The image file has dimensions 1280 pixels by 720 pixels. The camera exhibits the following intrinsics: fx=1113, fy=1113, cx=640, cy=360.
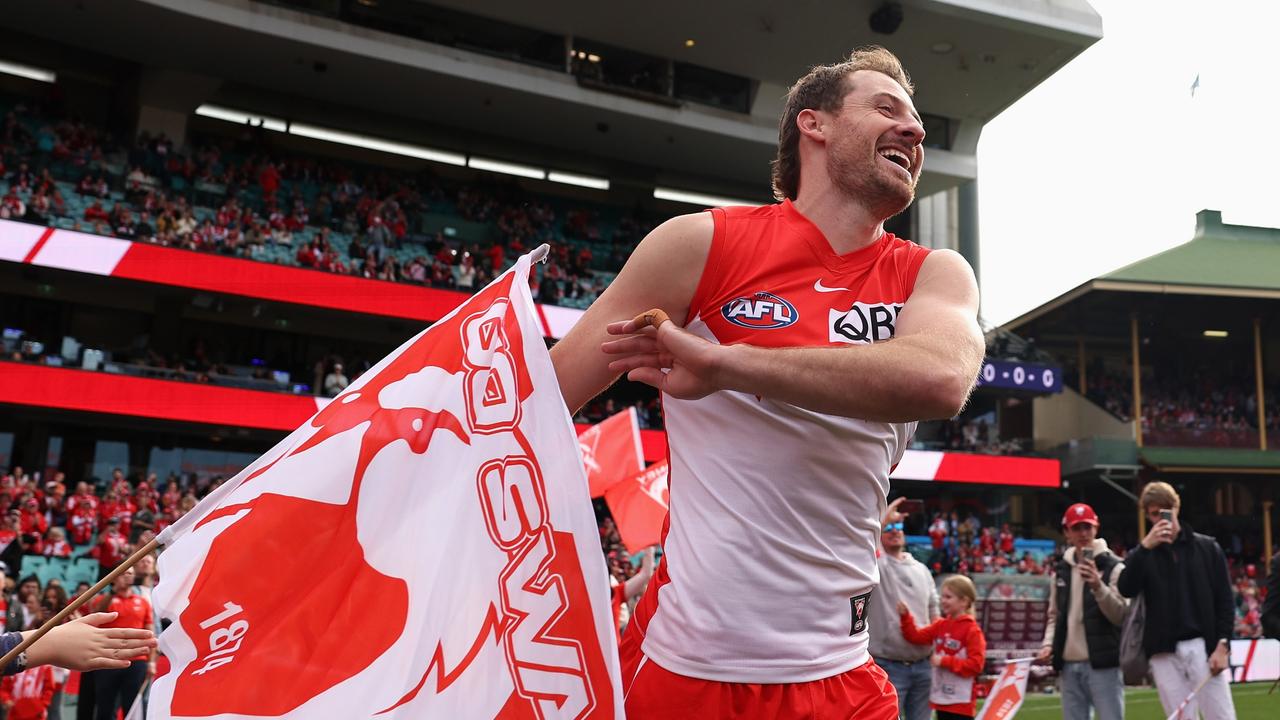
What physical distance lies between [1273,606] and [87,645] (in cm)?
668

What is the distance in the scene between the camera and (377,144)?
32250mm

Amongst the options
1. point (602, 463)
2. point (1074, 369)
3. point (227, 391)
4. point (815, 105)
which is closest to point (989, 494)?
point (1074, 369)

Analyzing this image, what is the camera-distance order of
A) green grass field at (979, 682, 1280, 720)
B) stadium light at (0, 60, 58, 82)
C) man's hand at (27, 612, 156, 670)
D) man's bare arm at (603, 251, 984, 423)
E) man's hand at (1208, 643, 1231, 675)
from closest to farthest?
man's bare arm at (603, 251, 984, 423) < man's hand at (27, 612, 156, 670) < man's hand at (1208, 643, 1231, 675) < green grass field at (979, 682, 1280, 720) < stadium light at (0, 60, 58, 82)

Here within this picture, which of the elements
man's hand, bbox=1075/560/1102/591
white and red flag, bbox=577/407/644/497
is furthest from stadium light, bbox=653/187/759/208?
man's hand, bbox=1075/560/1102/591

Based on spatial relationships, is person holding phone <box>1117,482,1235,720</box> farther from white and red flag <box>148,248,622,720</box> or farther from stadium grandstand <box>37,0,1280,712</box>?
stadium grandstand <box>37,0,1280,712</box>

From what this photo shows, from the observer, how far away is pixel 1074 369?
4206cm

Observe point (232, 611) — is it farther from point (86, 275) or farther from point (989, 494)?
point (989, 494)

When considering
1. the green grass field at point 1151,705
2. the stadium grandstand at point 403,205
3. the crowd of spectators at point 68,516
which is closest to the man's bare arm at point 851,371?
the green grass field at point 1151,705

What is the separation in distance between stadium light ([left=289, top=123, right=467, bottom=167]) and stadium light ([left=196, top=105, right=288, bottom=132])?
529mm

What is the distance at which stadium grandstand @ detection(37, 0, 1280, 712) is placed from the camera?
2452cm

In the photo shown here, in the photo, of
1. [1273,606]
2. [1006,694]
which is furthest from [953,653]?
[1273,606]

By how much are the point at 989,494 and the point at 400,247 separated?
63.5 feet

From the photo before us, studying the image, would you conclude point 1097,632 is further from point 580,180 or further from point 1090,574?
point 580,180

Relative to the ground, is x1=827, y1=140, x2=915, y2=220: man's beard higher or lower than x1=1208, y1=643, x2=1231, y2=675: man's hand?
higher
